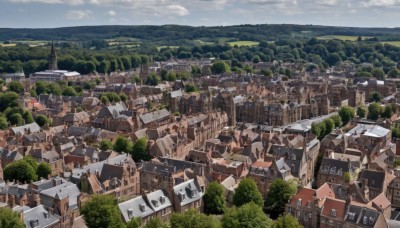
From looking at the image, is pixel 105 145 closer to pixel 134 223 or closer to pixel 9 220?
pixel 134 223

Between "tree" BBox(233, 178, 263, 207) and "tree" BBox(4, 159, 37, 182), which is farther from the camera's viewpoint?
"tree" BBox(4, 159, 37, 182)

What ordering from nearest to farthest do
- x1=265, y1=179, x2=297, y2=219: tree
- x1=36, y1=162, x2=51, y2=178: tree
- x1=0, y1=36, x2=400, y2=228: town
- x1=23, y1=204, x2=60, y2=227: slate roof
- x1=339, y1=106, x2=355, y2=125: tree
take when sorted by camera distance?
1. x1=23, y1=204, x2=60, y2=227: slate roof
2. x1=0, y1=36, x2=400, y2=228: town
3. x1=265, y1=179, x2=297, y2=219: tree
4. x1=36, y1=162, x2=51, y2=178: tree
5. x1=339, y1=106, x2=355, y2=125: tree

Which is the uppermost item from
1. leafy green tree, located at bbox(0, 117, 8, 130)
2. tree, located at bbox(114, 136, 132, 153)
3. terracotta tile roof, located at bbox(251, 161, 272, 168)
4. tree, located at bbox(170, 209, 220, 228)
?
tree, located at bbox(170, 209, 220, 228)

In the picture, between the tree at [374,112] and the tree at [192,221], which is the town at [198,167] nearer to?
the tree at [192,221]

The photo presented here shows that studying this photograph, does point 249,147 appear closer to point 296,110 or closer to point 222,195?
point 222,195

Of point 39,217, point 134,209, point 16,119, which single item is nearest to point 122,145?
point 134,209

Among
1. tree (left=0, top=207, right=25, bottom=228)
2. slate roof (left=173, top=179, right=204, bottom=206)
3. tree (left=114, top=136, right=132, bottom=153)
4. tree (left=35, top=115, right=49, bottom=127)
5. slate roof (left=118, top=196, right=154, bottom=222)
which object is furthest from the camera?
tree (left=35, top=115, right=49, bottom=127)

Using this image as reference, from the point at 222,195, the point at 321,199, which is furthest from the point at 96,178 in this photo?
the point at 321,199

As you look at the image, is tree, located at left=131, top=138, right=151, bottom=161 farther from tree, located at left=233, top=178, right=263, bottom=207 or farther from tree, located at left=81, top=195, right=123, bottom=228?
tree, located at left=81, top=195, right=123, bottom=228

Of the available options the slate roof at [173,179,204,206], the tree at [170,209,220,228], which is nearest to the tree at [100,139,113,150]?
the slate roof at [173,179,204,206]
